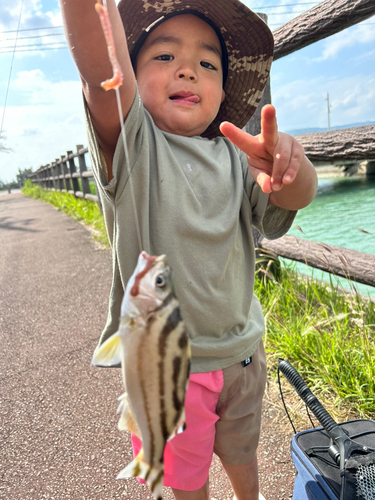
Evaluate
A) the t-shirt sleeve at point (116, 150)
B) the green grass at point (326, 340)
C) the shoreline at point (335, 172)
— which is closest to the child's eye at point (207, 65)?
the t-shirt sleeve at point (116, 150)

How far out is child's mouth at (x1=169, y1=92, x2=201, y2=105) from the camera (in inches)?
56.1

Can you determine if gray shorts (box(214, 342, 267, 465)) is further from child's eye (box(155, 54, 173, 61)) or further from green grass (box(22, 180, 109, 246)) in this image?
green grass (box(22, 180, 109, 246))

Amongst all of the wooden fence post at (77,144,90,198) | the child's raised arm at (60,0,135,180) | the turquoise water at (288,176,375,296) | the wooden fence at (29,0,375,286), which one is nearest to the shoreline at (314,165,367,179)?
the turquoise water at (288,176,375,296)

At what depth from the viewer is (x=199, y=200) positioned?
1432 millimetres

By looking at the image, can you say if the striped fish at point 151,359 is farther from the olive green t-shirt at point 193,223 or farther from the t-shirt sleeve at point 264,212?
the t-shirt sleeve at point 264,212

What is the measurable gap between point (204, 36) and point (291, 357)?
1958mm

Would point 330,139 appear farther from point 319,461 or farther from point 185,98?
point 319,461

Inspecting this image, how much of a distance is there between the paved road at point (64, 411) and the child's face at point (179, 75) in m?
1.72

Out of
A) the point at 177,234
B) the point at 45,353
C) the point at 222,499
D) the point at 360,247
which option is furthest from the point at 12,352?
the point at 360,247

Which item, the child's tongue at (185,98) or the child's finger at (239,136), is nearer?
the child's finger at (239,136)

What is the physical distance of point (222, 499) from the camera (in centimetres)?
190

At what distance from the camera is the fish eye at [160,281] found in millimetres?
586

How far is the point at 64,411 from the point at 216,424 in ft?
4.53

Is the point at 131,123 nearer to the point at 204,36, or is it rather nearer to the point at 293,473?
the point at 204,36
